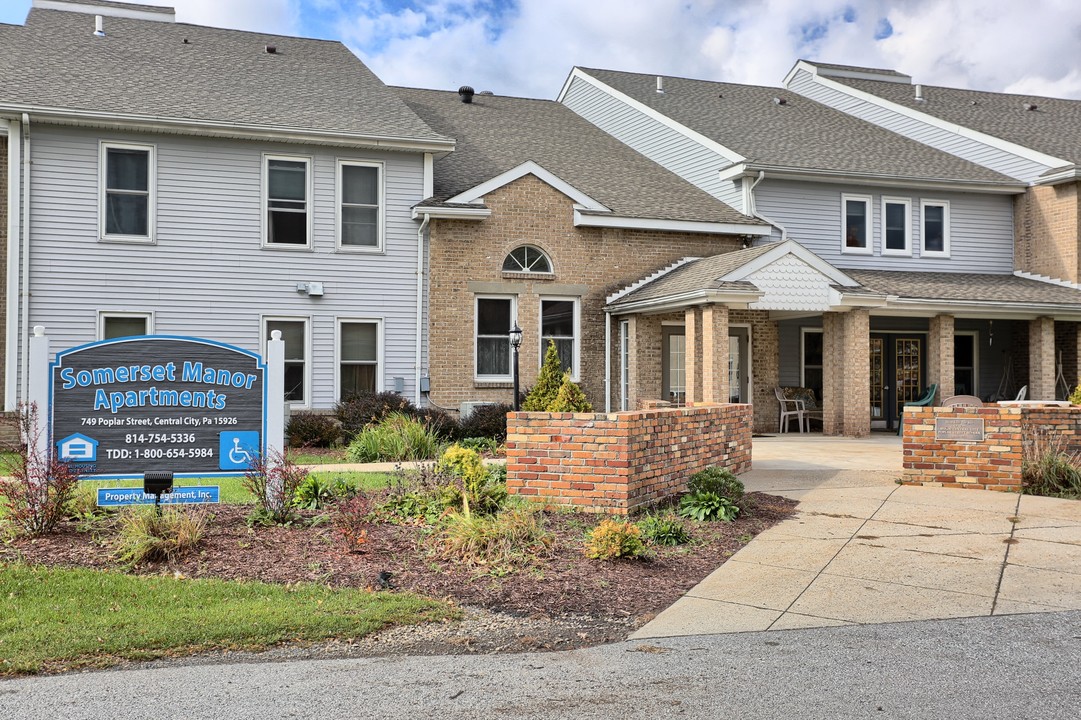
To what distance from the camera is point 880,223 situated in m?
22.5

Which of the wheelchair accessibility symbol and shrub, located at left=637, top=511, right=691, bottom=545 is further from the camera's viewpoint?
the wheelchair accessibility symbol

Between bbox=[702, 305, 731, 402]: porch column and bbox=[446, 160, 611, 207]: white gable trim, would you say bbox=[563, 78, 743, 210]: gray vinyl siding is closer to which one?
bbox=[446, 160, 611, 207]: white gable trim

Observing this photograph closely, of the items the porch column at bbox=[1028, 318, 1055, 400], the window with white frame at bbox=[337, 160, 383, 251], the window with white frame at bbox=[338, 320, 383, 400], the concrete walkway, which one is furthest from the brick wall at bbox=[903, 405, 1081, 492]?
the window with white frame at bbox=[337, 160, 383, 251]

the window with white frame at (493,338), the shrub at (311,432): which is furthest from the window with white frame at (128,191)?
the window with white frame at (493,338)

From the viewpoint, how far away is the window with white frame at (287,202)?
18.4 m

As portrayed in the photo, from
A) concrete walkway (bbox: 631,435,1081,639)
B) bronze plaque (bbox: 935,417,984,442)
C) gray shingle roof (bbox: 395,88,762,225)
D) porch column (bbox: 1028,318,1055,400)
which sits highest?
gray shingle roof (bbox: 395,88,762,225)

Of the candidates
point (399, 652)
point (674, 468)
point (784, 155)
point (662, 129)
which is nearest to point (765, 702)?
point (399, 652)

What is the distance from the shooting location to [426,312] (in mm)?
19078

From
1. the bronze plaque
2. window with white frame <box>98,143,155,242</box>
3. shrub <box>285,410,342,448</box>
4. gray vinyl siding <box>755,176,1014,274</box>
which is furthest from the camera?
gray vinyl siding <box>755,176,1014,274</box>

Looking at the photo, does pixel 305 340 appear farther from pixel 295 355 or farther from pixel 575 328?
pixel 575 328

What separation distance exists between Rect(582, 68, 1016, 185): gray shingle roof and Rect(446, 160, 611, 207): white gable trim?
13.9 ft

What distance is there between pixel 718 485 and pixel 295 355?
1103cm

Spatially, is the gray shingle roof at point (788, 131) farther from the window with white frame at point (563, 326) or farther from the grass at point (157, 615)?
the grass at point (157, 615)

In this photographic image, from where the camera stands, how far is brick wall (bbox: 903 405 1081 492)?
36.9ft
